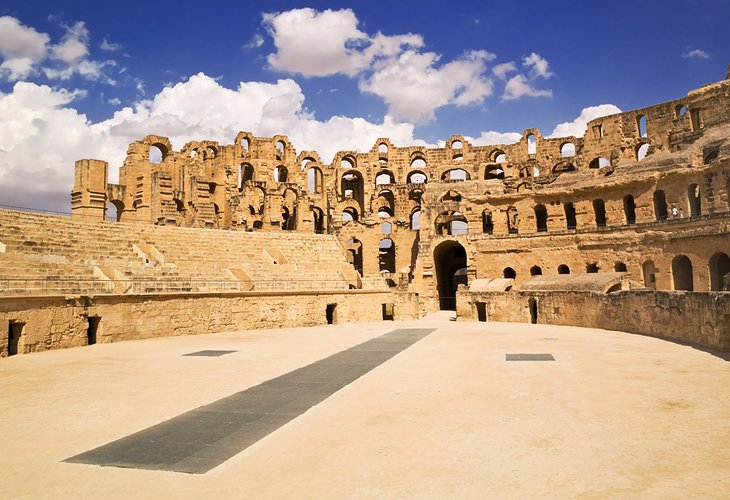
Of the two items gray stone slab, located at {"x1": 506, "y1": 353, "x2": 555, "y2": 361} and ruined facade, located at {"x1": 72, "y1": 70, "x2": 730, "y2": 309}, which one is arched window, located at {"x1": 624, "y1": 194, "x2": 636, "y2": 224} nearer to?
ruined facade, located at {"x1": 72, "y1": 70, "x2": 730, "y2": 309}

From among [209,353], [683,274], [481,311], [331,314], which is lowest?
[209,353]

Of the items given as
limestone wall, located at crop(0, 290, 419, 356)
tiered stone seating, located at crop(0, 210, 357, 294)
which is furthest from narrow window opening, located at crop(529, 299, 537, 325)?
tiered stone seating, located at crop(0, 210, 357, 294)

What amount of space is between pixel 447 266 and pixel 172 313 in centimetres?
2324

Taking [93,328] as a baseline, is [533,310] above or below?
below

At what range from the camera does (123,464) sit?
19.2ft

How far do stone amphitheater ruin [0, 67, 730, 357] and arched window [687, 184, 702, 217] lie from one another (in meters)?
0.16

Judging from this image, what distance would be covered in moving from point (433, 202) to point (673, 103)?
16747 millimetres

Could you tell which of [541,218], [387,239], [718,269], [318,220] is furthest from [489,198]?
[318,220]

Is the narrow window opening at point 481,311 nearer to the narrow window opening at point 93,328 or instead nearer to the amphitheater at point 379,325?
the amphitheater at point 379,325

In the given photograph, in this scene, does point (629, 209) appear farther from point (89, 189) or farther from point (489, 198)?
point (89, 189)

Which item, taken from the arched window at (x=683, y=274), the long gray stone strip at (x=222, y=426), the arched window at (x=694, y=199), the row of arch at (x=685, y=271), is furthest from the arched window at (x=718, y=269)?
the long gray stone strip at (x=222, y=426)

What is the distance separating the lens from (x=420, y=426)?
7113 millimetres

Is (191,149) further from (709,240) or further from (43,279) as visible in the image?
(709,240)

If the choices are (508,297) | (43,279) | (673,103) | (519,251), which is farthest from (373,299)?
(673,103)
